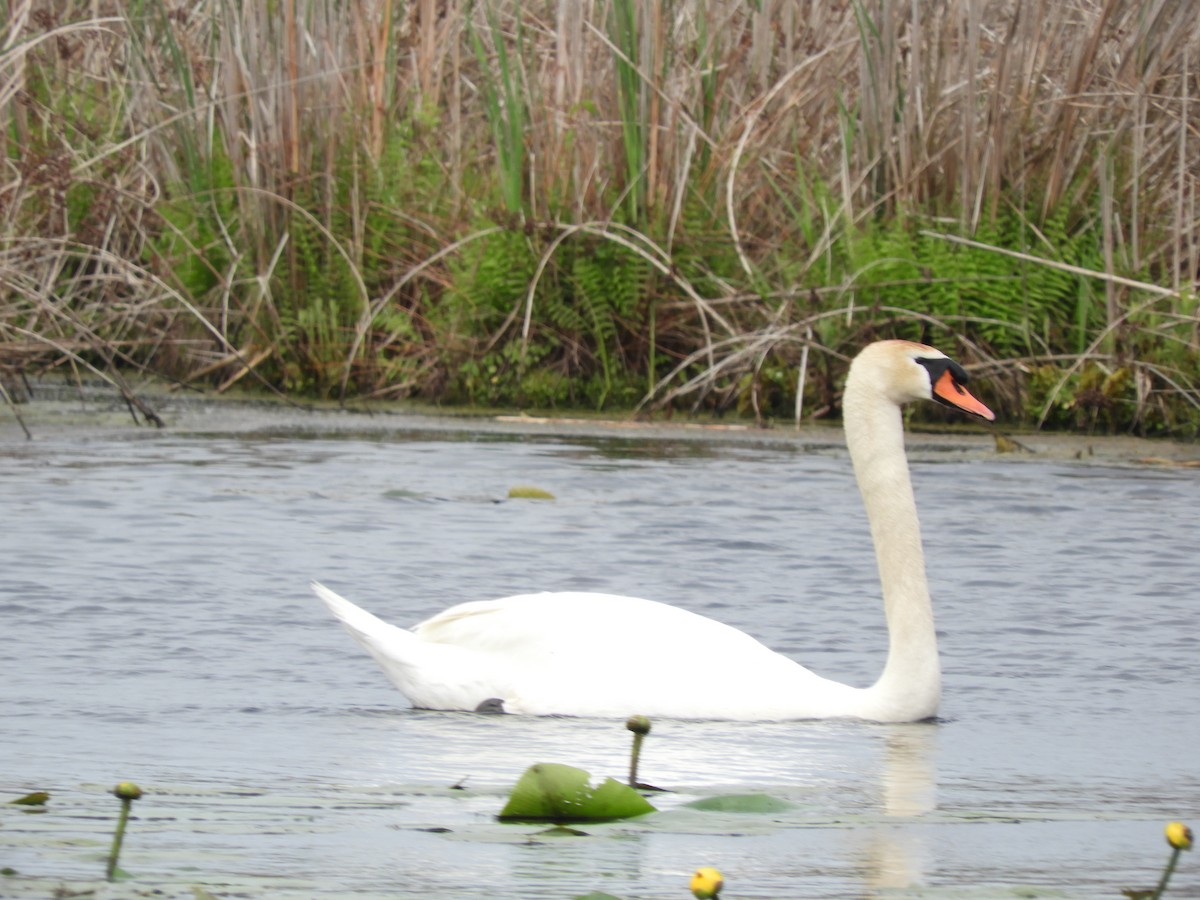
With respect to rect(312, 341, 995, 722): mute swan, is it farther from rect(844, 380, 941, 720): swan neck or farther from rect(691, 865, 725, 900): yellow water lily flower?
rect(691, 865, 725, 900): yellow water lily flower

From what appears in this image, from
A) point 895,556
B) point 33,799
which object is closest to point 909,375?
point 895,556

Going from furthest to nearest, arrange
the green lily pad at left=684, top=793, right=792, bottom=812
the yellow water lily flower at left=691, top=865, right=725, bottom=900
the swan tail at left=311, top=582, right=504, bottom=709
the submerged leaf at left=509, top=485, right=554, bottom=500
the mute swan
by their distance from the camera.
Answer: the submerged leaf at left=509, top=485, right=554, bottom=500, the swan tail at left=311, top=582, right=504, bottom=709, the mute swan, the green lily pad at left=684, top=793, right=792, bottom=812, the yellow water lily flower at left=691, top=865, right=725, bottom=900

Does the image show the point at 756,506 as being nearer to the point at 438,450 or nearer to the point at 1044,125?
the point at 438,450

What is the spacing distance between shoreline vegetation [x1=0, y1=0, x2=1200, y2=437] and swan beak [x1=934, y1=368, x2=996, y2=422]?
12.4 feet

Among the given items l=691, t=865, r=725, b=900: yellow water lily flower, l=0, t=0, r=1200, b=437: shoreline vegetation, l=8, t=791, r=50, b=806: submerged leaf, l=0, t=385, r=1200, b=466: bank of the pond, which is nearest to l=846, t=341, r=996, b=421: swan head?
l=8, t=791, r=50, b=806: submerged leaf

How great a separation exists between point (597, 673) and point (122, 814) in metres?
2.07

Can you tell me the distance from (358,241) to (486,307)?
72 centimetres

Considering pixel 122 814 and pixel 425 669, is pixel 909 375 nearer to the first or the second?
pixel 425 669

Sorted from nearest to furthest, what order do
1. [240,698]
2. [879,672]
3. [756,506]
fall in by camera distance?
[240,698]
[879,672]
[756,506]

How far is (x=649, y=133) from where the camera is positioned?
390 inches

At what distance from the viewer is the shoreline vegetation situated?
31.3 feet

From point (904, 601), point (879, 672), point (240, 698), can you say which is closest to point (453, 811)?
point (240, 698)

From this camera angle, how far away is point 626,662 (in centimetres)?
483

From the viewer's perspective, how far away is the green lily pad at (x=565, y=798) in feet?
11.3
